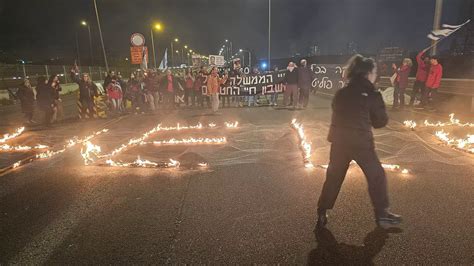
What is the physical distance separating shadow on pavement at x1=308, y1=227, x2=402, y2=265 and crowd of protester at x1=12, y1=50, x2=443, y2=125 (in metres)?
11.2

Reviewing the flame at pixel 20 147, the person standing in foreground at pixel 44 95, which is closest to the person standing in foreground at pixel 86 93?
the person standing in foreground at pixel 44 95

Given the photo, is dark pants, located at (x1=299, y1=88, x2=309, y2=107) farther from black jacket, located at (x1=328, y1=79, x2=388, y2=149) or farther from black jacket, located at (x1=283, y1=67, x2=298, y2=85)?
black jacket, located at (x1=328, y1=79, x2=388, y2=149)

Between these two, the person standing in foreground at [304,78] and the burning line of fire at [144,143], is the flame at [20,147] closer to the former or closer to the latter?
the burning line of fire at [144,143]

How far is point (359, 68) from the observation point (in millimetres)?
3830

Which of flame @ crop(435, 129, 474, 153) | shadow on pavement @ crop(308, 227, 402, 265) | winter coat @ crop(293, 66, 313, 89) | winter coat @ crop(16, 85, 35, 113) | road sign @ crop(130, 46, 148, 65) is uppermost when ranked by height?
road sign @ crop(130, 46, 148, 65)

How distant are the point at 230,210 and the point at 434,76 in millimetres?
11735

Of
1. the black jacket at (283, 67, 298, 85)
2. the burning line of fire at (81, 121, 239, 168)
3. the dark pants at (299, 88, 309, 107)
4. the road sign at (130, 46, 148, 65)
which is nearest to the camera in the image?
the burning line of fire at (81, 121, 239, 168)

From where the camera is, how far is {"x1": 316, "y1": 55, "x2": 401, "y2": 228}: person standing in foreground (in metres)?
3.73

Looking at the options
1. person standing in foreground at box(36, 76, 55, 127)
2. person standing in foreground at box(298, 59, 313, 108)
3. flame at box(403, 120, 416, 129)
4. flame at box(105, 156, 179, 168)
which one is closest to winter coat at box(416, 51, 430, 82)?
flame at box(403, 120, 416, 129)

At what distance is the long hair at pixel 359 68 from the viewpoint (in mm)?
3817

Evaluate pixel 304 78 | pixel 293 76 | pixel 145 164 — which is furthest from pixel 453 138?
pixel 145 164

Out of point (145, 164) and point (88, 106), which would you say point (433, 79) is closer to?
point (145, 164)

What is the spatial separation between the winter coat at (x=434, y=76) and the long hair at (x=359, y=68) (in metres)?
10.8

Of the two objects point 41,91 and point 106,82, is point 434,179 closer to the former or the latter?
point 41,91
